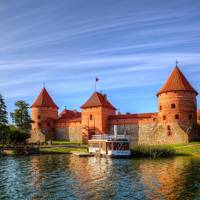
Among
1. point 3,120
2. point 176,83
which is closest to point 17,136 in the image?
point 3,120

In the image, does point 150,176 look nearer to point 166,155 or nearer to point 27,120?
point 166,155

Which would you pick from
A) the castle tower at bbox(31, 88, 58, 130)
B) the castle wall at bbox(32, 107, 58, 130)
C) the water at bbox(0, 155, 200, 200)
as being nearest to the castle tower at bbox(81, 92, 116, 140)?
the castle tower at bbox(31, 88, 58, 130)

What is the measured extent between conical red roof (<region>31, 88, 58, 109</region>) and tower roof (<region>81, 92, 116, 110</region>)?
9.34 m

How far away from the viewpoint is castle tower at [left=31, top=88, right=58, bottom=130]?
2950 inches

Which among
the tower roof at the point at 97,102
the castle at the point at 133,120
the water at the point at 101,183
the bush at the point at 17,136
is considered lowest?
the water at the point at 101,183

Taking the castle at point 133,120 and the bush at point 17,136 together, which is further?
the bush at point 17,136

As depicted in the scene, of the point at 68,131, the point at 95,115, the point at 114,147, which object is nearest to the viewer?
the point at 114,147

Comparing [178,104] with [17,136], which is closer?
[178,104]

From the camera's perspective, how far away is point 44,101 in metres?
76.2

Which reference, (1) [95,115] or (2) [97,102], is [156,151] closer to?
(1) [95,115]

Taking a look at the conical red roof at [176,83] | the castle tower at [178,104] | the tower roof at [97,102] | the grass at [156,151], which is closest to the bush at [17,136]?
the tower roof at [97,102]

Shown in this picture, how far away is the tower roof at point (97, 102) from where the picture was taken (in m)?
69.0

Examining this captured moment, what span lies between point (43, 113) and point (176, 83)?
1132 inches

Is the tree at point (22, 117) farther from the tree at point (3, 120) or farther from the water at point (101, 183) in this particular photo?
the water at point (101, 183)
